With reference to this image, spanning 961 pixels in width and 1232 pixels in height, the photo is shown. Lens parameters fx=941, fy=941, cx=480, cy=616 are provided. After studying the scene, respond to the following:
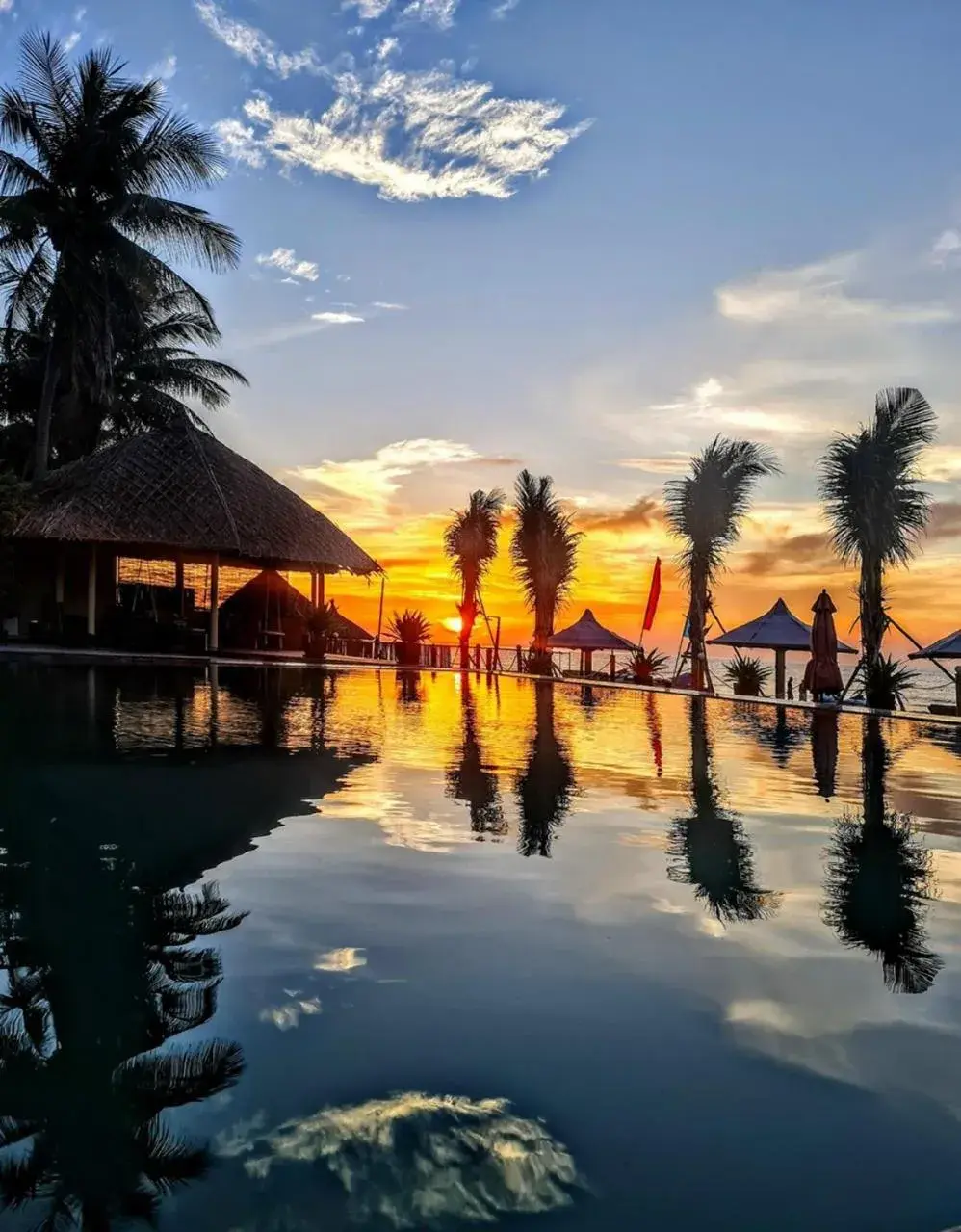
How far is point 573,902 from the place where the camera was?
4727 millimetres

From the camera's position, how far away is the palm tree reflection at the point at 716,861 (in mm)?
4758

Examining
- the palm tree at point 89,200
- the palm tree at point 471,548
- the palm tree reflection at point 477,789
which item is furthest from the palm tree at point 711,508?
the palm tree at point 471,548

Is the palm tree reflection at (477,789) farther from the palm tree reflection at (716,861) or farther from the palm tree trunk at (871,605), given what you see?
the palm tree trunk at (871,605)

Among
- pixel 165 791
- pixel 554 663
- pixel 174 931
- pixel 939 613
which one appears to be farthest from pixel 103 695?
pixel 939 613

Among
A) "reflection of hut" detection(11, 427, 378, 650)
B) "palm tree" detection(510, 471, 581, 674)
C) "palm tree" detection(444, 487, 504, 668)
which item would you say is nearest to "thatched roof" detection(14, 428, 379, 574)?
"reflection of hut" detection(11, 427, 378, 650)

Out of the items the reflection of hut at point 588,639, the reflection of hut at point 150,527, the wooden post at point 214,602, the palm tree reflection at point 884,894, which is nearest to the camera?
the palm tree reflection at point 884,894

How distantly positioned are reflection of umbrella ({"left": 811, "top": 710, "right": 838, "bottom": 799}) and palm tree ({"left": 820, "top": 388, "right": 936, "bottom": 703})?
4244mm

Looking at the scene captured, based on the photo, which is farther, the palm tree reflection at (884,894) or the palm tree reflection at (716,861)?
the palm tree reflection at (716,861)

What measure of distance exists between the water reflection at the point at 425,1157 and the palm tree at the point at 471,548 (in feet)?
117

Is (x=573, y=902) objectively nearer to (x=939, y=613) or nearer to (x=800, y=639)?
(x=939, y=613)

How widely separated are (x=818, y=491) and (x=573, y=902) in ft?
60.2

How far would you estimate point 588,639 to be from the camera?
115ft

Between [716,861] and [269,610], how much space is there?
84.3ft

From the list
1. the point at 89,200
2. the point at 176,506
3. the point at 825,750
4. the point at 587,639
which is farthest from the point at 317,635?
the point at 825,750
